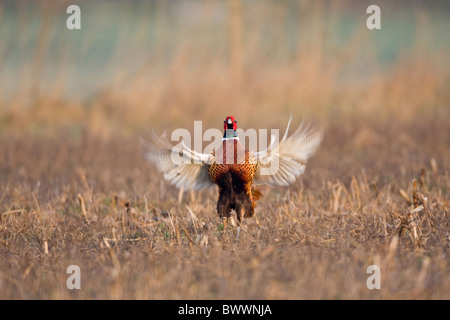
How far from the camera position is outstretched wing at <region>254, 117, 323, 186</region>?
402cm

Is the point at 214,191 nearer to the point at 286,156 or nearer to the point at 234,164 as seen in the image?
the point at 286,156

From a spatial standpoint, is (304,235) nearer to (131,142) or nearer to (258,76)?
(131,142)

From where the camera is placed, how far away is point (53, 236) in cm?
409

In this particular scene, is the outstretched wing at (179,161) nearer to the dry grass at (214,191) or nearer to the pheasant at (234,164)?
the pheasant at (234,164)

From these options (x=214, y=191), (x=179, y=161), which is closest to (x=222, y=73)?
(x=214, y=191)

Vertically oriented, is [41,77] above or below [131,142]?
above

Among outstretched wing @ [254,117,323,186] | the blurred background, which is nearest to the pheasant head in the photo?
outstretched wing @ [254,117,323,186]

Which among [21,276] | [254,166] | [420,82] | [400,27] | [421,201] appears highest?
[400,27]

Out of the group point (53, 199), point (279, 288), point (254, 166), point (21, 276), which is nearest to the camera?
point (279, 288)

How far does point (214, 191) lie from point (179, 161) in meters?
1.28

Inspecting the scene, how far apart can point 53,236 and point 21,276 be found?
2.60 feet

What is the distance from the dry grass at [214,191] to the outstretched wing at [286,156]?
305 millimetres

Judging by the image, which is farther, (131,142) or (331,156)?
(131,142)

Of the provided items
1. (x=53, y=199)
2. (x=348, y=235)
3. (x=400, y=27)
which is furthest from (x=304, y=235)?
(x=400, y=27)
